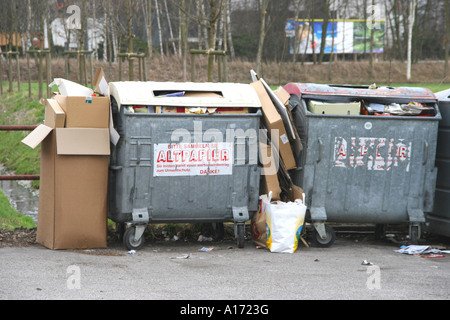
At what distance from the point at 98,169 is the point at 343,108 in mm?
2509

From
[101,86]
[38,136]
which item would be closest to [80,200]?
[38,136]

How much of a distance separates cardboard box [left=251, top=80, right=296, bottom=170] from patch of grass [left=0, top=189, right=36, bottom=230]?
9.89 feet

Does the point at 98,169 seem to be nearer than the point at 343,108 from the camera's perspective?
Yes

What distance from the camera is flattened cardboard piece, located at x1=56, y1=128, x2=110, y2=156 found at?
20.3ft

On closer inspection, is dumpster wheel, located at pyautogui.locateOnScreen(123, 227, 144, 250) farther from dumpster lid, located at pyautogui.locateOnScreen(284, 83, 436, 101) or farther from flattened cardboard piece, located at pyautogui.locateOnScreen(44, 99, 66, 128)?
dumpster lid, located at pyautogui.locateOnScreen(284, 83, 436, 101)

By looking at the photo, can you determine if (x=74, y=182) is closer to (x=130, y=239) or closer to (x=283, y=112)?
(x=130, y=239)

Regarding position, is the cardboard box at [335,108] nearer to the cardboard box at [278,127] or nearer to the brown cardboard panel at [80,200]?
the cardboard box at [278,127]

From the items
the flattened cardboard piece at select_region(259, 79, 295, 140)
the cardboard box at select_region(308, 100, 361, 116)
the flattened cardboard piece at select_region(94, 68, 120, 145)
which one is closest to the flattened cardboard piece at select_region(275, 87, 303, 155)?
the flattened cardboard piece at select_region(259, 79, 295, 140)

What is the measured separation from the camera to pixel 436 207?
717 centimetres

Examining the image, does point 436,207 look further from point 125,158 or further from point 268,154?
point 125,158

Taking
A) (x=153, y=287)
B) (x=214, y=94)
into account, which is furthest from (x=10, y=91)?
(x=153, y=287)
